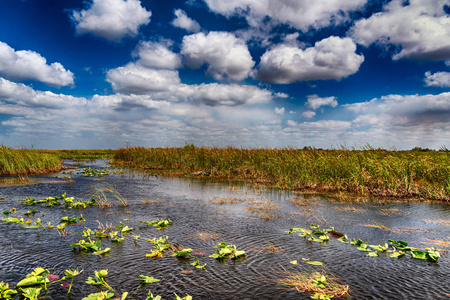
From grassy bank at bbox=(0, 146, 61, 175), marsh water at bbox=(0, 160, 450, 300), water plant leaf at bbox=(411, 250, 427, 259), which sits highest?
grassy bank at bbox=(0, 146, 61, 175)

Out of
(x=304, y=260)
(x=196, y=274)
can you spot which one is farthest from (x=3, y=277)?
(x=304, y=260)

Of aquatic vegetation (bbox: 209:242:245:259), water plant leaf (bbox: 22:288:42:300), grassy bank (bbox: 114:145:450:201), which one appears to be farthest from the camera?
grassy bank (bbox: 114:145:450:201)

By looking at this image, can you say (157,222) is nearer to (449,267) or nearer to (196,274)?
(196,274)

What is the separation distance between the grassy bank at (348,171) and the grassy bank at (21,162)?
28.6 feet

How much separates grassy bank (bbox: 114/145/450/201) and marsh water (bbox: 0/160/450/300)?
2.50 meters

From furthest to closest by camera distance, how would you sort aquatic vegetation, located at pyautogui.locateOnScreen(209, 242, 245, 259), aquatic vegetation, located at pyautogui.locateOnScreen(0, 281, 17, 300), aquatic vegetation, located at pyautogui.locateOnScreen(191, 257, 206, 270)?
aquatic vegetation, located at pyautogui.locateOnScreen(209, 242, 245, 259), aquatic vegetation, located at pyautogui.locateOnScreen(191, 257, 206, 270), aquatic vegetation, located at pyautogui.locateOnScreen(0, 281, 17, 300)

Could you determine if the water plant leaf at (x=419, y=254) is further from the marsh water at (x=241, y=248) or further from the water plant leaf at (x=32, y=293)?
the water plant leaf at (x=32, y=293)

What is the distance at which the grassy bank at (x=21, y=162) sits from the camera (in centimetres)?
1619

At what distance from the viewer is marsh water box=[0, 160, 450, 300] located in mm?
3334

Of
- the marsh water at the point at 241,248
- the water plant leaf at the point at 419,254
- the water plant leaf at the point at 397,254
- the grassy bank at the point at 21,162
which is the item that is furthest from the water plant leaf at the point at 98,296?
the grassy bank at the point at 21,162

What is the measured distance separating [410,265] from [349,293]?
166cm

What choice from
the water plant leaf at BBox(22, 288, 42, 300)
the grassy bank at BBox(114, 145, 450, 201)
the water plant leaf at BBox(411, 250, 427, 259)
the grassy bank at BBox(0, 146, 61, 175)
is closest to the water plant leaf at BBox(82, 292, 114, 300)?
the water plant leaf at BBox(22, 288, 42, 300)

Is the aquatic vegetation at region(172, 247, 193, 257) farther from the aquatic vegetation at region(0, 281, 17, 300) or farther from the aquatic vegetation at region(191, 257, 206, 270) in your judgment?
the aquatic vegetation at region(0, 281, 17, 300)

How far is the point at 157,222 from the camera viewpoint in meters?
5.98
